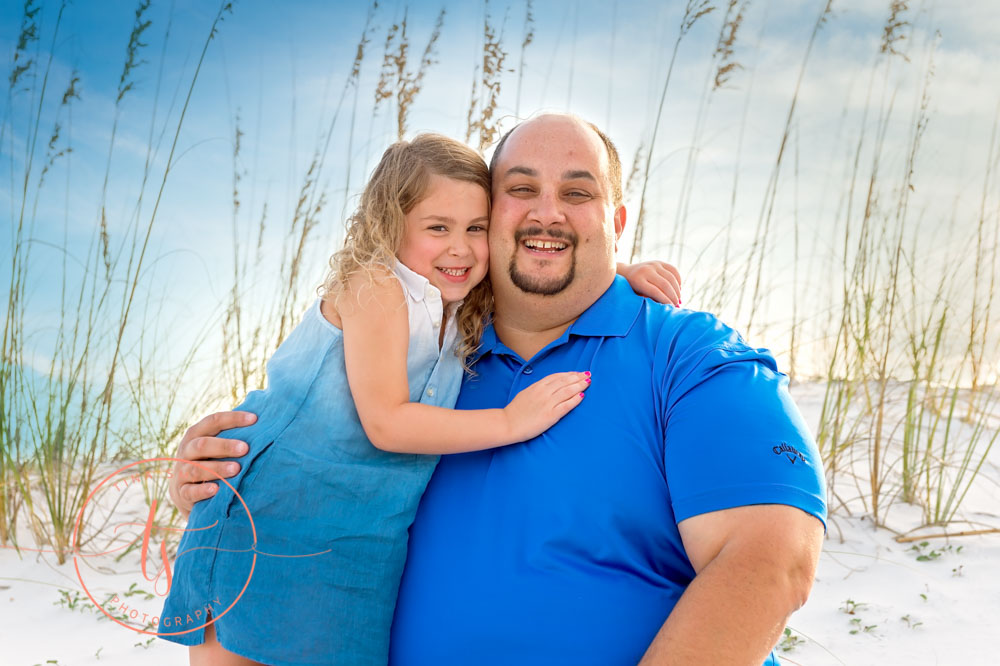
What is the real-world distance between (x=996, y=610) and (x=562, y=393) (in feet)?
7.65

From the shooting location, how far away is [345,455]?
1949 millimetres

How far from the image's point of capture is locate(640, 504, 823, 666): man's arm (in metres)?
1.59

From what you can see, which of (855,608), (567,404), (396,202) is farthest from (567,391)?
(855,608)

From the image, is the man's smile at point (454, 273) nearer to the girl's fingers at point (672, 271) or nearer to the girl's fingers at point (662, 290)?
the girl's fingers at point (662, 290)

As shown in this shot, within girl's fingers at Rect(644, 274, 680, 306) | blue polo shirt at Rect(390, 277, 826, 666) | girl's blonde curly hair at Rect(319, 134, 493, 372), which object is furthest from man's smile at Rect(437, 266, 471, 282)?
girl's fingers at Rect(644, 274, 680, 306)

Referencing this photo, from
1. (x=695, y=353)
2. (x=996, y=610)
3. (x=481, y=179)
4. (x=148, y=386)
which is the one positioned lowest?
(x=996, y=610)

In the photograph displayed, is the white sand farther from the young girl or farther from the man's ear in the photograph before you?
the man's ear

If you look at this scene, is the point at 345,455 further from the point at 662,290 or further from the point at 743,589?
the point at 662,290

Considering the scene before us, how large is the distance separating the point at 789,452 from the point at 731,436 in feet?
0.43

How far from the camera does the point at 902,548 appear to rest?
3.61m

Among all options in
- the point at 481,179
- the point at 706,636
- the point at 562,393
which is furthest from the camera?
the point at 481,179

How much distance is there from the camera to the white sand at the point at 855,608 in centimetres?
287

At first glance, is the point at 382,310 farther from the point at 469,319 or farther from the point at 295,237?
the point at 295,237

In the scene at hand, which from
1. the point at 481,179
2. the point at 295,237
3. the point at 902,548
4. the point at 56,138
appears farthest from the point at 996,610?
the point at 56,138
